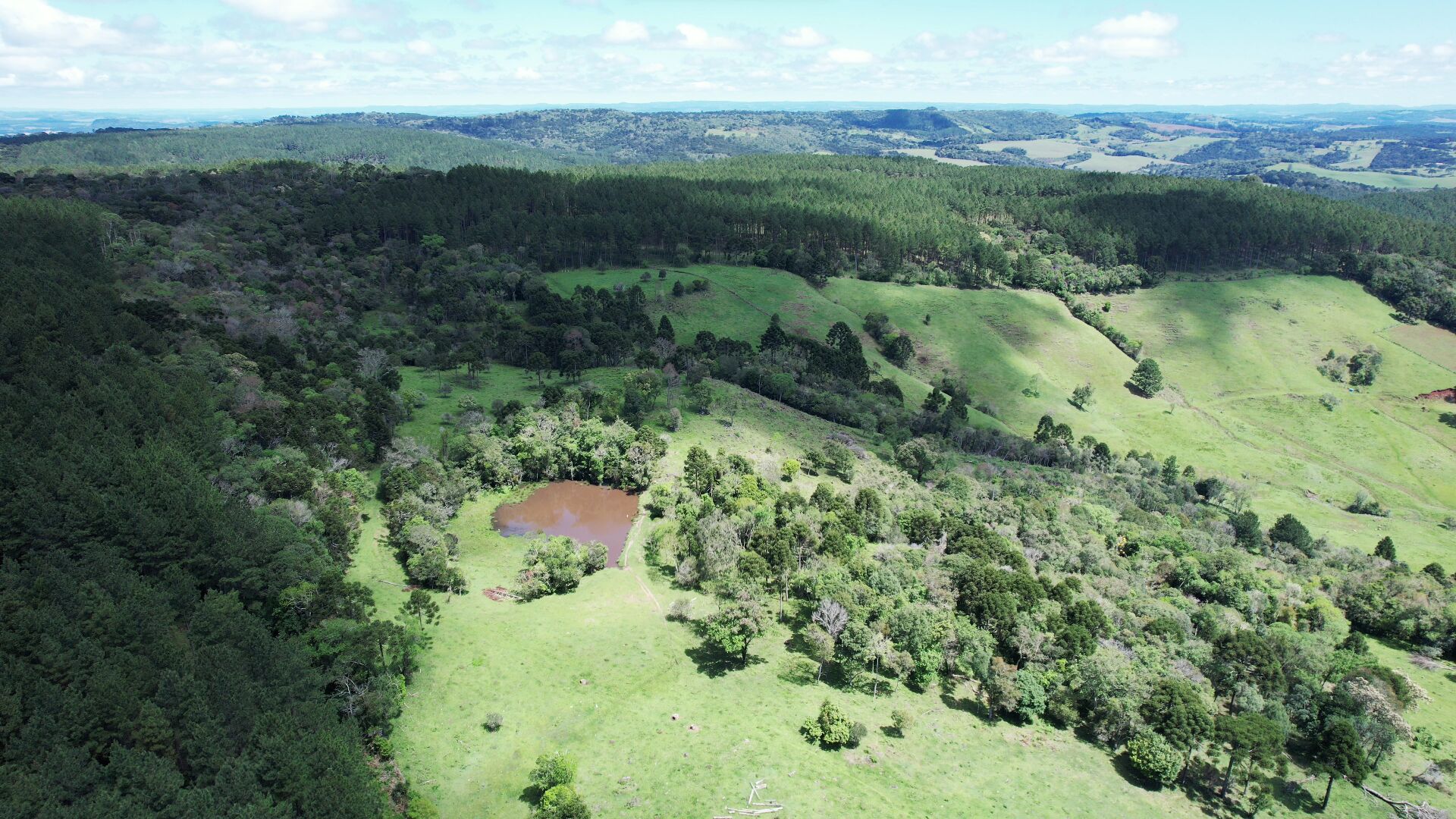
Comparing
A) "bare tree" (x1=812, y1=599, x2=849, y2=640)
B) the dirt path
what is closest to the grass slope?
the dirt path

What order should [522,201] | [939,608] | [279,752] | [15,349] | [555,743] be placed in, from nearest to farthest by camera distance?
1. [279,752]
2. [555,743]
3. [939,608]
4. [15,349]
5. [522,201]

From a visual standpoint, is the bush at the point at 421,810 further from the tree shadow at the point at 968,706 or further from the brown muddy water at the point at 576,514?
the tree shadow at the point at 968,706

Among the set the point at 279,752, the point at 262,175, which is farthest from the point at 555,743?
the point at 262,175

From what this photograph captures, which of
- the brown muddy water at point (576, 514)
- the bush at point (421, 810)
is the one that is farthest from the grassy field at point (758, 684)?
the brown muddy water at point (576, 514)

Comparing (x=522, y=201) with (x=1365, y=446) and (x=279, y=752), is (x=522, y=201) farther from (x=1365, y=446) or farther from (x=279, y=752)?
(x=1365, y=446)

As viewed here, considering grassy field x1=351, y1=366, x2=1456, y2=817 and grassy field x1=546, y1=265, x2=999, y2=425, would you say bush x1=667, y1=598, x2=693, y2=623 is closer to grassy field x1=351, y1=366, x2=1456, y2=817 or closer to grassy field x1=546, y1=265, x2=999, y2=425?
grassy field x1=351, y1=366, x2=1456, y2=817
